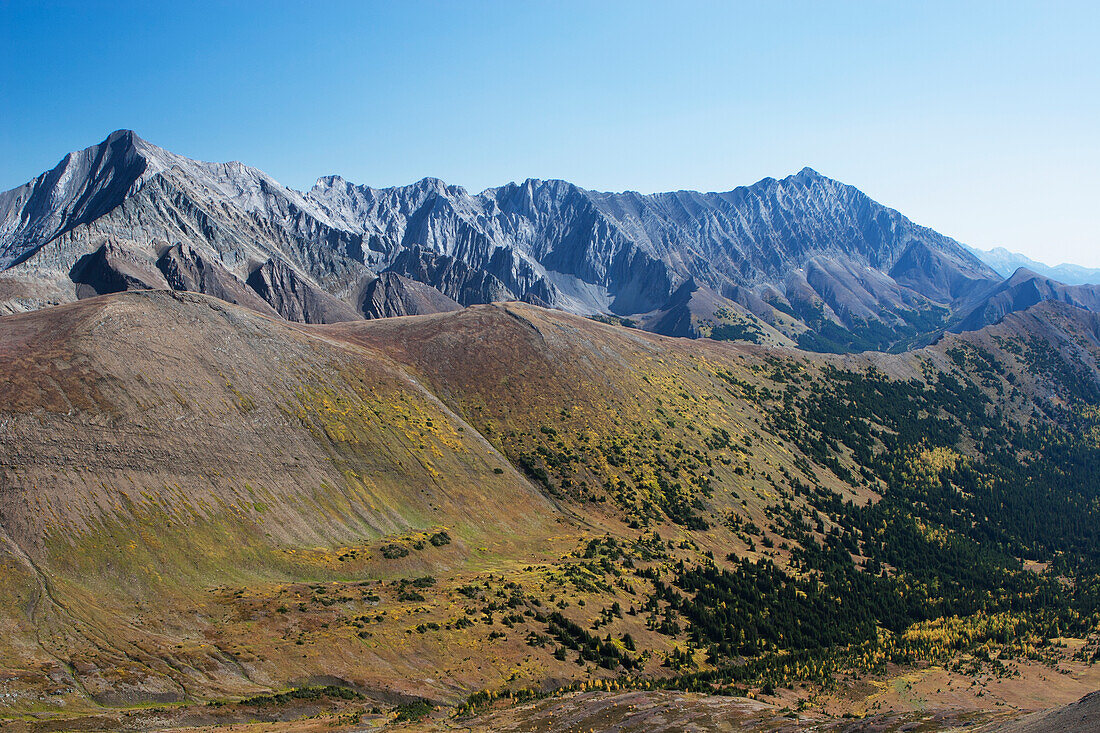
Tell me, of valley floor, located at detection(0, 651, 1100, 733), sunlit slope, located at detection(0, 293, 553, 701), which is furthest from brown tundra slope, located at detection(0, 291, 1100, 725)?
valley floor, located at detection(0, 651, 1100, 733)

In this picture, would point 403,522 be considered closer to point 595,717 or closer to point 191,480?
point 191,480

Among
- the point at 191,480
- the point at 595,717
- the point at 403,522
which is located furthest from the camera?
the point at 403,522

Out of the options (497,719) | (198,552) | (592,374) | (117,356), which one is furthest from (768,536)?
(117,356)

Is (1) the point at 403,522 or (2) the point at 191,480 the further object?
(1) the point at 403,522

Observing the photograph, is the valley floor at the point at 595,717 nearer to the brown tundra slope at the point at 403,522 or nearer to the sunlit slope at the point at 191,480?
the brown tundra slope at the point at 403,522

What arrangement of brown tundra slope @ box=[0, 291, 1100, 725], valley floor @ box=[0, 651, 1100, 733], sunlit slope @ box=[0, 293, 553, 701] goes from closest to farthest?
valley floor @ box=[0, 651, 1100, 733], sunlit slope @ box=[0, 293, 553, 701], brown tundra slope @ box=[0, 291, 1100, 725]

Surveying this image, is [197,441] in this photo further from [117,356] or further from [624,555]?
[624,555]

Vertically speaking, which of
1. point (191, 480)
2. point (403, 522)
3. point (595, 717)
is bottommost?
point (595, 717)

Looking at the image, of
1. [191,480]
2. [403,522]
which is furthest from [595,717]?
[191,480]

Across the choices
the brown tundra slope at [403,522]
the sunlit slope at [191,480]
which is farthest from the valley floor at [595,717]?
the sunlit slope at [191,480]

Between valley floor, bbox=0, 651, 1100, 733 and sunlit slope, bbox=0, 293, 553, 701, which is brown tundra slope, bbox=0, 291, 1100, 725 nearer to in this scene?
sunlit slope, bbox=0, 293, 553, 701
